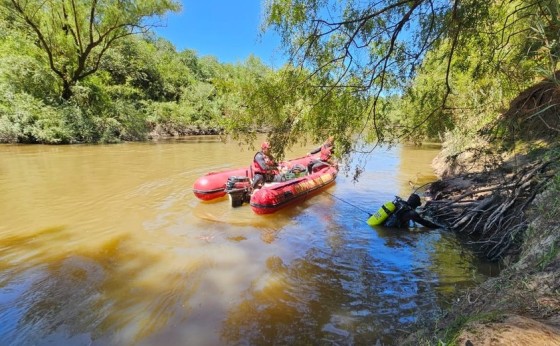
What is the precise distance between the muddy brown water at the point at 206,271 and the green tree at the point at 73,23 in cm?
1126

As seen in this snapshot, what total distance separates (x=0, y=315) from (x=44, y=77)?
17.4 meters

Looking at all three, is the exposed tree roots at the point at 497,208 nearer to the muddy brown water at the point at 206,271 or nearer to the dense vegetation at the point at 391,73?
the muddy brown water at the point at 206,271

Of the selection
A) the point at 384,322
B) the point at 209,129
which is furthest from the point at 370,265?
the point at 209,129

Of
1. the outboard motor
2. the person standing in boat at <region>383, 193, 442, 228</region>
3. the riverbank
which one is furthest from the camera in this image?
the outboard motor

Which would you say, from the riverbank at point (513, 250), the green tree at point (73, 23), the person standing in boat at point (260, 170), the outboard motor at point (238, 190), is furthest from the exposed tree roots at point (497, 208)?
the green tree at point (73, 23)

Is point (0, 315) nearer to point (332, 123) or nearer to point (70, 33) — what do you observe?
point (332, 123)

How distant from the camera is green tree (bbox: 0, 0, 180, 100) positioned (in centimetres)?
1619

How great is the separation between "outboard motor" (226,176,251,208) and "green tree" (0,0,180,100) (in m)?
13.2

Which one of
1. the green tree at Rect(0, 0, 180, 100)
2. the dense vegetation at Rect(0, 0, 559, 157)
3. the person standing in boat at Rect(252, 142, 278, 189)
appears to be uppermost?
the green tree at Rect(0, 0, 180, 100)

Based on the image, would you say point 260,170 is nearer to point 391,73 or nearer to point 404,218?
point 404,218

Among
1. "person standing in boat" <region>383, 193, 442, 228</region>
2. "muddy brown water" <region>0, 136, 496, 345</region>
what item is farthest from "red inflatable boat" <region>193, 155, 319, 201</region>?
"person standing in boat" <region>383, 193, 442, 228</region>

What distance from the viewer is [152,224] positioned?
20.5ft

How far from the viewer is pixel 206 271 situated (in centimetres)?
446

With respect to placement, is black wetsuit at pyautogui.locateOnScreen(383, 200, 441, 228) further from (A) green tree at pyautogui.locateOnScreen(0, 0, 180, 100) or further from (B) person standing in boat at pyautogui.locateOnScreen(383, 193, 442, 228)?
(A) green tree at pyautogui.locateOnScreen(0, 0, 180, 100)
